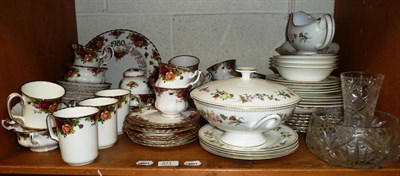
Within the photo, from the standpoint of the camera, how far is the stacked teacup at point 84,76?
916 mm

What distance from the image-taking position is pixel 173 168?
0.68m

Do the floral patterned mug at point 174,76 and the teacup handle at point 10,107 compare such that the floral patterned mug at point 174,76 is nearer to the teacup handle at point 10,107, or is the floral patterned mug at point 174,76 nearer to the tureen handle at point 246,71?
the tureen handle at point 246,71

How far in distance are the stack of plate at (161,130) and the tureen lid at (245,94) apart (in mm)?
105

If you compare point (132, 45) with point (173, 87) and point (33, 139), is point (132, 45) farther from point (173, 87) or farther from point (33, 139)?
point (33, 139)

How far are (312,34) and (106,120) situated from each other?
1.88 feet

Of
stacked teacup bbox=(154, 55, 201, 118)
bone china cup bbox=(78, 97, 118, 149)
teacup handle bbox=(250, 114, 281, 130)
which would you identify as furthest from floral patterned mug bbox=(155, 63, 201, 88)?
teacup handle bbox=(250, 114, 281, 130)

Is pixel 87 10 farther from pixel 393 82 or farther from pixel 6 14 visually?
pixel 393 82

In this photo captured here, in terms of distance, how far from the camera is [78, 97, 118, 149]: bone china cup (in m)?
0.76

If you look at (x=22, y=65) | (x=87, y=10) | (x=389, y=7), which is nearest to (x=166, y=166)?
(x=22, y=65)

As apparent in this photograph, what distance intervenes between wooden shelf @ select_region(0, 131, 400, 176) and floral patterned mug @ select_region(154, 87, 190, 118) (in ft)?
0.40

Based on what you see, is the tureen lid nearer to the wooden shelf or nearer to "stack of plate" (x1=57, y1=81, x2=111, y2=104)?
the wooden shelf

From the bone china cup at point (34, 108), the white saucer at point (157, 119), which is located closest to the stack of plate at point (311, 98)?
the white saucer at point (157, 119)

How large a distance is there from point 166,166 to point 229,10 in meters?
0.66

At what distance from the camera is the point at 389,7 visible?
2.49 feet
